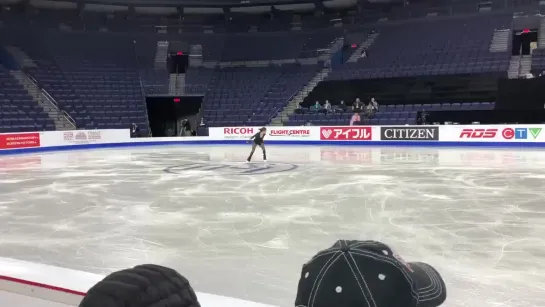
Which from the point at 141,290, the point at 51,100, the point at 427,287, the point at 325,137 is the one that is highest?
the point at 51,100

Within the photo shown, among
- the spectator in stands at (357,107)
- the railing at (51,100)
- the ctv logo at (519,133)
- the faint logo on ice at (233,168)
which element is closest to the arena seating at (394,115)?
the spectator in stands at (357,107)

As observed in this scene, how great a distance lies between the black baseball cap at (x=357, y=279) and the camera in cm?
102

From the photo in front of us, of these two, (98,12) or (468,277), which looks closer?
(468,277)

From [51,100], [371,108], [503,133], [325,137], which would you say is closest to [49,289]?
[503,133]

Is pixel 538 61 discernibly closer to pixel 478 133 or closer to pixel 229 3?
pixel 478 133

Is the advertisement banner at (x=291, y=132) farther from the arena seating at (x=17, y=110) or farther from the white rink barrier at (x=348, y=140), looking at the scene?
the arena seating at (x=17, y=110)

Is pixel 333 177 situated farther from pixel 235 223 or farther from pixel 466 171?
pixel 235 223

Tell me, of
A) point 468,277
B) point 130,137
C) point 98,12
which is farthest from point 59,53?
point 468,277

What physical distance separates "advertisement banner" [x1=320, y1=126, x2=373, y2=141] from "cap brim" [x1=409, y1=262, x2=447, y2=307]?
19778 millimetres

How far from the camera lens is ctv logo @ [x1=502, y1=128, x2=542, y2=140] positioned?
1711cm

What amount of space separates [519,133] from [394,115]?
570cm

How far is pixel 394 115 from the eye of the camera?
852 inches

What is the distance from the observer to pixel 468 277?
11.8ft

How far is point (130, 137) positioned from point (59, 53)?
9900mm
